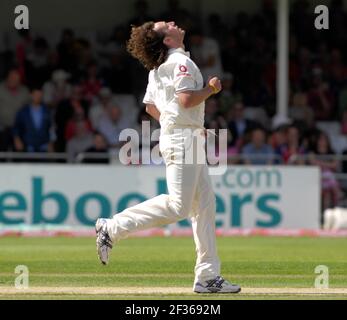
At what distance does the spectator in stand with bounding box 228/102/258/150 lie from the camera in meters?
21.5

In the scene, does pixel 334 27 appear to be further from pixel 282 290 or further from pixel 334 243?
pixel 282 290

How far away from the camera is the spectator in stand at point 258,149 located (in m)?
20.8

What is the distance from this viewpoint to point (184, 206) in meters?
9.96

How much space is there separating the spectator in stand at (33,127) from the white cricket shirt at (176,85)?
35.7ft

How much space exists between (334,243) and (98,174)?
14.6 feet

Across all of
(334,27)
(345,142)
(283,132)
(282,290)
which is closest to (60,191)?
(283,132)

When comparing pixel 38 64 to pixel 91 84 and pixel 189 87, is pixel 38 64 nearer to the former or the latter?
pixel 91 84

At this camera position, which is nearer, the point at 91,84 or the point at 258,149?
the point at 258,149

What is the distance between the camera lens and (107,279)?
36.4 feet

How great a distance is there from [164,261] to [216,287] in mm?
3545

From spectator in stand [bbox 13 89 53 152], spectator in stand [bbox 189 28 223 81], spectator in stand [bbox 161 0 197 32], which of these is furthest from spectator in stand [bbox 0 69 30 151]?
spectator in stand [bbox 161 0 197 32]

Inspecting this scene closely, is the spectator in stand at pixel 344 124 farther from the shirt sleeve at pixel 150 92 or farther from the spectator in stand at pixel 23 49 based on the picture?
the shirt sleeve at pixel 150 92

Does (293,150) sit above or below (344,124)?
below

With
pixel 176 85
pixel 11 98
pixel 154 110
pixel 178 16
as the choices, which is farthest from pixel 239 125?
pixel 176 85
